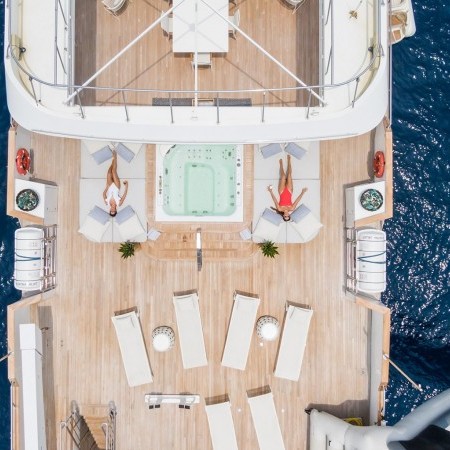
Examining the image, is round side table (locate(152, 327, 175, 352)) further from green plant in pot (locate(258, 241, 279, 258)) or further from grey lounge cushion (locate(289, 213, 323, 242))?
grey lounge cushion (locate(289, 213, 323, 242))

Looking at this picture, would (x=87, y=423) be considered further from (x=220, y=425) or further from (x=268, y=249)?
(x=268, y=249)

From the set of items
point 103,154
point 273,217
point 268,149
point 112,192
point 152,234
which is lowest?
point 152,234

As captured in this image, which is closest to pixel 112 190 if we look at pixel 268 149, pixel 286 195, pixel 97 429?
pixel 268 149

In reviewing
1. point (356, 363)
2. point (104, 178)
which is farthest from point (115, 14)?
point (356, 363)

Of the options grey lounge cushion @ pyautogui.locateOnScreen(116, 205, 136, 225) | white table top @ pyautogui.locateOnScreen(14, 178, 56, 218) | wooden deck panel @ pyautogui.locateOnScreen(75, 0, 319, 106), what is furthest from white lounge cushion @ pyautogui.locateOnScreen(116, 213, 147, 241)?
wooden deck panel @ pyautogui.locateOnScreen(75, 0, 319, 106)

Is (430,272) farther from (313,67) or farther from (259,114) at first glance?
(259,114)

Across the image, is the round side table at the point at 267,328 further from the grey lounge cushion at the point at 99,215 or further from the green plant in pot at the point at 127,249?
the grey lounge cushion at the point at 99,215
